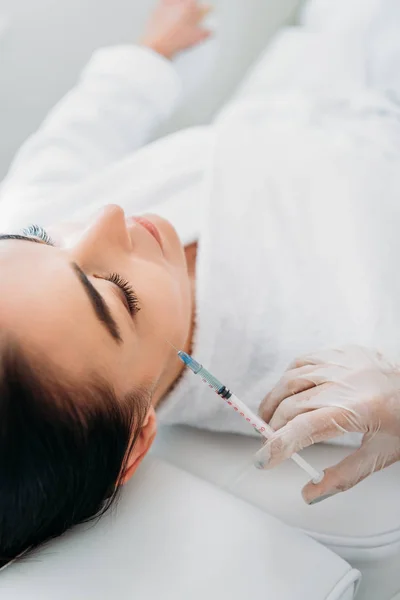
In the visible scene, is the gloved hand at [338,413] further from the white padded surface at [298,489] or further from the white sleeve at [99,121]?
the white sleeve at [99,121]

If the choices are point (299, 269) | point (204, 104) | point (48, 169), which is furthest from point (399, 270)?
point (204, 104)

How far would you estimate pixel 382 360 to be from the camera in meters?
0.68

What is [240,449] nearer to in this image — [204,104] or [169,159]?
[169,159]

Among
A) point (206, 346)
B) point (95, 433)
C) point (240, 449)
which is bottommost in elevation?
point (240, 449)

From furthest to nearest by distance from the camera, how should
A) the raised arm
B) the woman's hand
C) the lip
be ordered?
the woman's hand
the raised arm
the lip

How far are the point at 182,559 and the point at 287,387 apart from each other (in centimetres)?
21

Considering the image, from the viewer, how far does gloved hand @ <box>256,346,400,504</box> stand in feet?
1.91

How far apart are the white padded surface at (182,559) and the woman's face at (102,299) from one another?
0.14 metres

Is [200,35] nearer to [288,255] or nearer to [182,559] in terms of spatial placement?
[288,255]

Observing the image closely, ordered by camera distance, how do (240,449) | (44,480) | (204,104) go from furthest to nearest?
1. (204,104)
2. (240,449)
3. (44,480)

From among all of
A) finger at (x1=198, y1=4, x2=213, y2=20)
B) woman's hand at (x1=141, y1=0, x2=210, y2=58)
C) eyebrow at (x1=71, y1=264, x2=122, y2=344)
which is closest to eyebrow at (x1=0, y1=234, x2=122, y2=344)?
eyebrow at (x1=71, y1=264, x2=122, y2=344)

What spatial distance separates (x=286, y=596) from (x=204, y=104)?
4.23 ft

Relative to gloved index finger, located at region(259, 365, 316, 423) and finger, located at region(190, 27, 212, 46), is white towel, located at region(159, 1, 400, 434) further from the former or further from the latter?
finger, located at region(190, 27, 212, 46)

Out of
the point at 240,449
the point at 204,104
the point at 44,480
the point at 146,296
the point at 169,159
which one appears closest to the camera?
the point at 44,480
